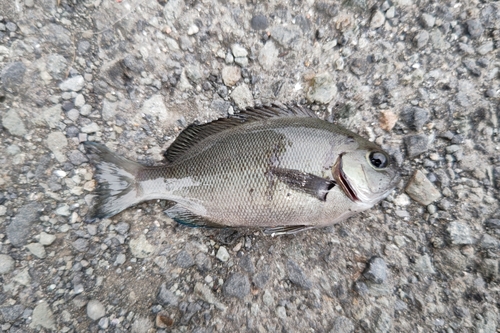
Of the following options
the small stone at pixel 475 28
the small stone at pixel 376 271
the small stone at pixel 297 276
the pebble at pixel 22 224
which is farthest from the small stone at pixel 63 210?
the small stone at pixel 475 28

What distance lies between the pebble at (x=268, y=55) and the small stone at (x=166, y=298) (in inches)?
85.5

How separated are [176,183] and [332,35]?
78.0 inches

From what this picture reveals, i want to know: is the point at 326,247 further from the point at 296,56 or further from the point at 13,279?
the point at 13,279

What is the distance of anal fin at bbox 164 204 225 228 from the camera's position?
2107 mm

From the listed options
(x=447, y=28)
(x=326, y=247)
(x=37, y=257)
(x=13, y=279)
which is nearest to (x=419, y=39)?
(x=447, y=28)

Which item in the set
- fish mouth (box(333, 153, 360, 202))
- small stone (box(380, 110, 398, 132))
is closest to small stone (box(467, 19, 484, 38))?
small stone (box(380, 110, 398, 132))

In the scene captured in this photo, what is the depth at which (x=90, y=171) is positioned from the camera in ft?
7.04

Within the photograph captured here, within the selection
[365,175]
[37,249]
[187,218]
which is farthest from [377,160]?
[37,249]

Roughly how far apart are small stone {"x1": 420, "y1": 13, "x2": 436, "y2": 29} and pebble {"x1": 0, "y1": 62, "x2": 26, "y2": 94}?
3.44 metres

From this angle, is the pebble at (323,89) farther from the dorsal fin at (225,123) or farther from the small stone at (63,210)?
the small stone at (63,210)

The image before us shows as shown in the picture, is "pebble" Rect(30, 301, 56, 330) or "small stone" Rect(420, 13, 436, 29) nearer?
"pebble" Rect(30, 301, 56, 330)

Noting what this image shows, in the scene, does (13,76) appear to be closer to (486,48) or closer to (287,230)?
(287,230)

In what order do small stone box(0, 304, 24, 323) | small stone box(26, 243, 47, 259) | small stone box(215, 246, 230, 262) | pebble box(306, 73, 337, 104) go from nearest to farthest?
1. small stone box(0, 304, 24, 323)
2. small stone box(26, 243, 47, 259)
3. small stone box(215, 246, 230, 262)
4. pebble box(306, 73, 337, 104)

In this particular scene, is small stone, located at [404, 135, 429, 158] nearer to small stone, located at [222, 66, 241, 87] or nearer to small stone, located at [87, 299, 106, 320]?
small stone, located at [222, 66, 241, 87]
